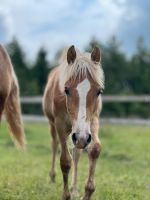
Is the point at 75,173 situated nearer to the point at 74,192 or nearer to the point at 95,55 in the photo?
the point at 74,192

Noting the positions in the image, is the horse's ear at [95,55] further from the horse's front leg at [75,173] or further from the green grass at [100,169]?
the horse's front leg at [75,173]

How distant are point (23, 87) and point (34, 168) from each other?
37049mm

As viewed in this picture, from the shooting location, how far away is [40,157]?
41.7ft

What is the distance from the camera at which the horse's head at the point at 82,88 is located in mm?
5266

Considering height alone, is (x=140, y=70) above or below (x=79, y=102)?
below

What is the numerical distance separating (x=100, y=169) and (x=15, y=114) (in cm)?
309

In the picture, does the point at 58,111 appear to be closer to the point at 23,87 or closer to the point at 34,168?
the point at 34,168

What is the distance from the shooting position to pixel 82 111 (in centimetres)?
545

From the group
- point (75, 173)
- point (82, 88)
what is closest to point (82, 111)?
point (82, 88)

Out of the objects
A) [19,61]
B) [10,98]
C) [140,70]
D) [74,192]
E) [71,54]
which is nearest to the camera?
[71,54]

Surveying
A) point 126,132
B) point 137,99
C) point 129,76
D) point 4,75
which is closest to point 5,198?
point 4,75

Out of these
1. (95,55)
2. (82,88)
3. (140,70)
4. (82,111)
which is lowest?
(140,70)

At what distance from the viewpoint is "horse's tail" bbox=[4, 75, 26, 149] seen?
7957mm

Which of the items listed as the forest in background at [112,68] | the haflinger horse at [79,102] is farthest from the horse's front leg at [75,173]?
the forest in background at [112,68]
